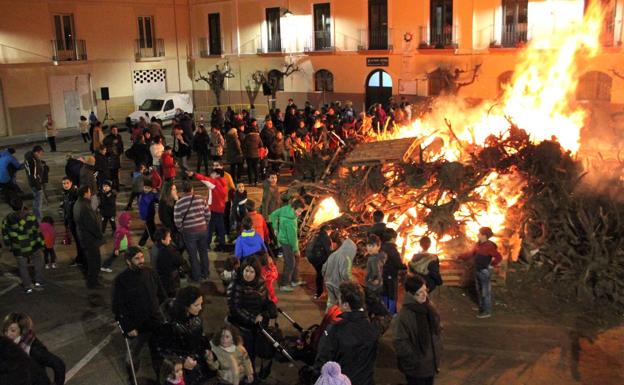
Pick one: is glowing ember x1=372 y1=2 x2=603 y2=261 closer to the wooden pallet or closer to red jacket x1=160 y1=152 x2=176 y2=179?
the wooden pallet

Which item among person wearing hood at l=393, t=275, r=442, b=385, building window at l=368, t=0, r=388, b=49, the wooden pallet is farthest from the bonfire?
building window at l=368, t=0, r=388, b=49

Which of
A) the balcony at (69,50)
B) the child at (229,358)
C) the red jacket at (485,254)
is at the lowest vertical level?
the child at (229,358)

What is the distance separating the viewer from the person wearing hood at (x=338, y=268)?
763 cm

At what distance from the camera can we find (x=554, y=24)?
2398cm

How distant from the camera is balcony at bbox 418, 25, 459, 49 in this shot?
86.5 ft

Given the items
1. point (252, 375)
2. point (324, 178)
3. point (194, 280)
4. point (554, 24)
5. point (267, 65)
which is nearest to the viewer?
point (252, 375)

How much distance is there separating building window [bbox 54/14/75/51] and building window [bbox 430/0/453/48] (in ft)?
60.3

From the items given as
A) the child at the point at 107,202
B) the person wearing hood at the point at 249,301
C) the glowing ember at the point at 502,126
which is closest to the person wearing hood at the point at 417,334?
the person wearing hood at the point at 249,301

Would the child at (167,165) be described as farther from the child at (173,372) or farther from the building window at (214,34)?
the building window at (214,34)

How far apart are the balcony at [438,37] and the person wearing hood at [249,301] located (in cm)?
2171

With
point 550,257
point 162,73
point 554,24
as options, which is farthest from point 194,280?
point 162,73

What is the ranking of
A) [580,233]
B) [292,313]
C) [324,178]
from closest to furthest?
[292,313], [580,233], [324,178]

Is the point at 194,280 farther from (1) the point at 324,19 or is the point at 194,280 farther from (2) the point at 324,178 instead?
(1) the point at 324,19

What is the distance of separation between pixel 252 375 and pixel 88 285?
5127mm
